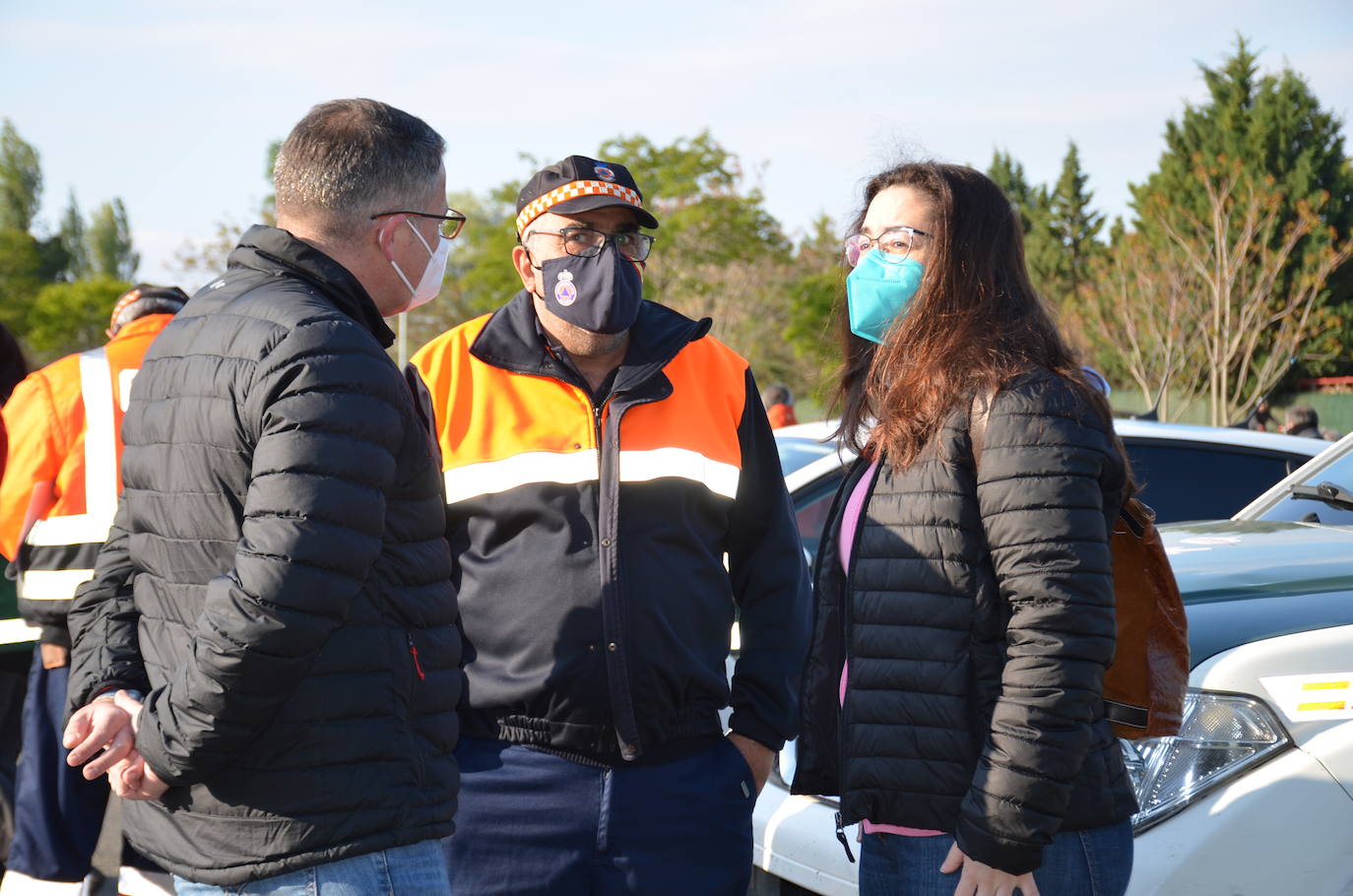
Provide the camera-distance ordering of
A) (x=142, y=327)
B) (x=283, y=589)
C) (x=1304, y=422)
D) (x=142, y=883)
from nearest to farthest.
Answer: (x=283, y=589) → (x=142, y=883) → (x=142, y=327) → (x=1304, y=422)

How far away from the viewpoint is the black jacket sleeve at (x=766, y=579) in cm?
287

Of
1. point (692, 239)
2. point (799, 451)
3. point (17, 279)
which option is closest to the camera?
point (799, 451)

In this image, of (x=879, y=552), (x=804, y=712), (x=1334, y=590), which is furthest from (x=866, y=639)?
(x=1334, y=590)

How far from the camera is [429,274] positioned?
7.57 ft

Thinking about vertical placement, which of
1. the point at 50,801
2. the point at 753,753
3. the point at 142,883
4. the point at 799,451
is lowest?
the point at 142,883

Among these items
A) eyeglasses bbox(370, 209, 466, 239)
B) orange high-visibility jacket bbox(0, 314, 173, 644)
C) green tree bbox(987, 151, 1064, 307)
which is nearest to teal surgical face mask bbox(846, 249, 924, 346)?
eyeglasses bbox(370, 209, 466, 239)

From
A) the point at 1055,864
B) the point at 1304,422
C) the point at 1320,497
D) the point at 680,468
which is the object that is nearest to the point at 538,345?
the point at 680,468

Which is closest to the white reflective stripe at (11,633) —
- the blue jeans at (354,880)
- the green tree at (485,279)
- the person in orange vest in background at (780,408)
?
the blue jeans at (354,880)

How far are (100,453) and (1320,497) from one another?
13.1ft

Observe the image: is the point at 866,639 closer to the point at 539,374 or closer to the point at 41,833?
the point at 539,374

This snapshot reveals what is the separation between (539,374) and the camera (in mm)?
2811

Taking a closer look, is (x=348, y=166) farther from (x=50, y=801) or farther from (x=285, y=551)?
(x=50, y=801)

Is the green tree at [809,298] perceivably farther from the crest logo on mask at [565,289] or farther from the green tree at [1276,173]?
the crest logo on mask at [565,289]

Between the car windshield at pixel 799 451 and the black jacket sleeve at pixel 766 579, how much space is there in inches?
113
